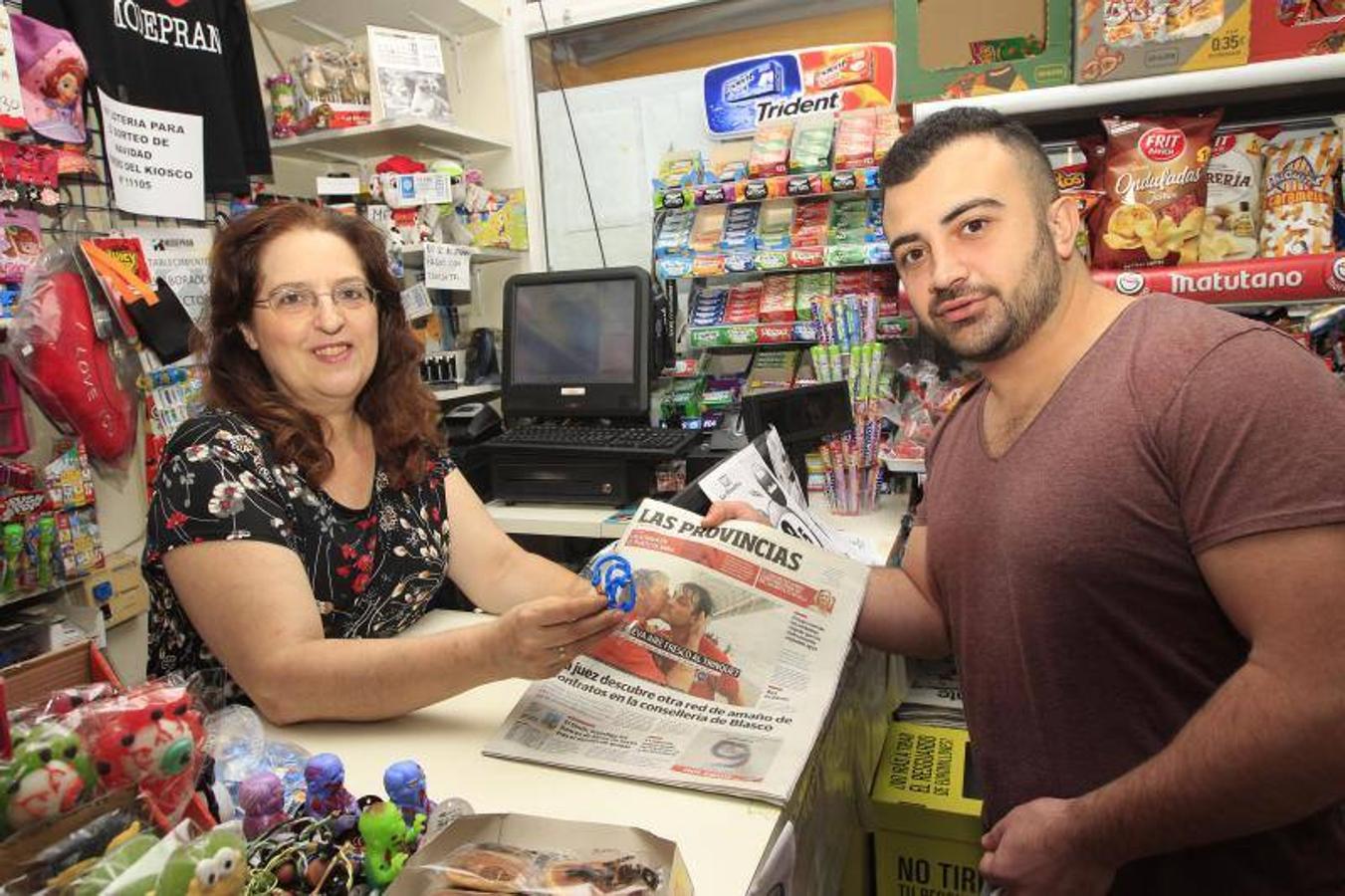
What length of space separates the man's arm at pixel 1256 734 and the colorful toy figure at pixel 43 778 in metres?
0.90

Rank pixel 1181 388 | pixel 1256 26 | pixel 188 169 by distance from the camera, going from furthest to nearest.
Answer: pixel 188 169
pixel 1256 26
pixel 1181 388

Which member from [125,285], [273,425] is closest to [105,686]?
[273,425]

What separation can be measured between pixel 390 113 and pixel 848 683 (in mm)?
2012

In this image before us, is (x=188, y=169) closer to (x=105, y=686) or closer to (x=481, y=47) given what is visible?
(x=481, y=47)

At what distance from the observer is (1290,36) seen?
5.25 feet

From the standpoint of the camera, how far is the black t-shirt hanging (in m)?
1.95

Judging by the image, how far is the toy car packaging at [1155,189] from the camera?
5.63 feet

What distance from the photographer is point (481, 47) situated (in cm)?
285

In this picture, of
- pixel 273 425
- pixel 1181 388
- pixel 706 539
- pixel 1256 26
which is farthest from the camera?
pixel 1256 26

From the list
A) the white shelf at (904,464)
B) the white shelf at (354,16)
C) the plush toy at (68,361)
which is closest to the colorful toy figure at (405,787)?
the white shelf at (904,464)

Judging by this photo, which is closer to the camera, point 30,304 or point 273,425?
point 273,425

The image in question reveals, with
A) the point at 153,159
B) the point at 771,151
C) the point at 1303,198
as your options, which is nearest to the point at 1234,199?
the point at 1303,198

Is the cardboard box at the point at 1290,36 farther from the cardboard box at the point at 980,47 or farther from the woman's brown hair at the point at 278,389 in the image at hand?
the woman's brown hair at the point at 278,389

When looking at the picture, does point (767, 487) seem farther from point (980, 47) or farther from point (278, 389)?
point (980, 47)
